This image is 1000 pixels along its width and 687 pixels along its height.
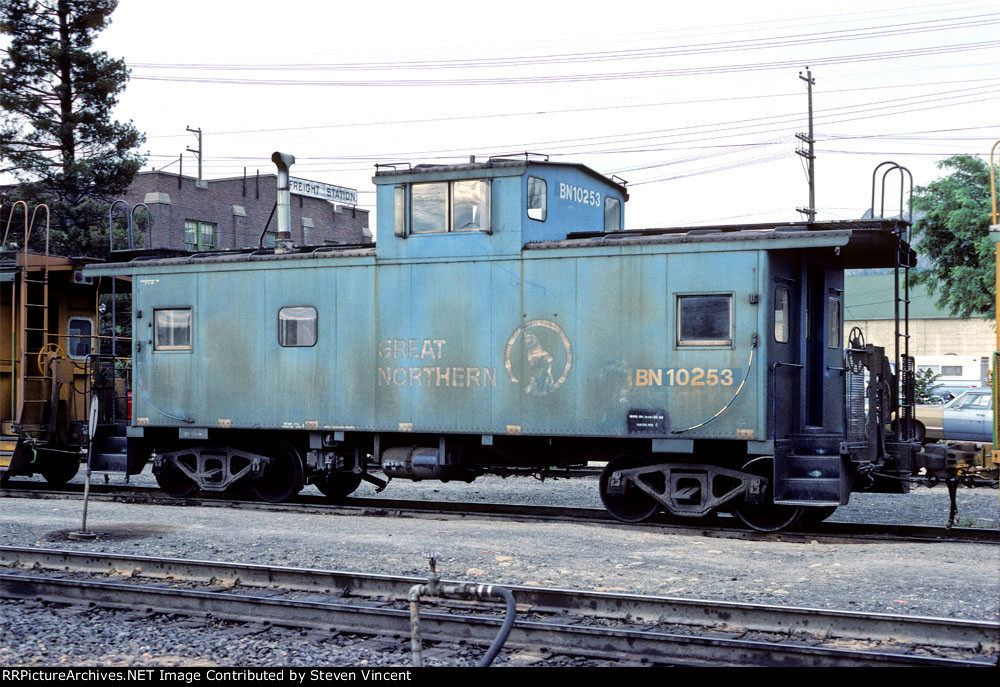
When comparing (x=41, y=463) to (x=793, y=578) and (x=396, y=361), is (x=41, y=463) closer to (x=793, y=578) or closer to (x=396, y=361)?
(x=396, y=361)

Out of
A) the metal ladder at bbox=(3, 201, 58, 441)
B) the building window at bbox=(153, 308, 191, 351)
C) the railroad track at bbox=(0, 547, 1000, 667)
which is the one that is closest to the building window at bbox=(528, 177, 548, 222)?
the building window at bbox=(153, 308, 191, 351)

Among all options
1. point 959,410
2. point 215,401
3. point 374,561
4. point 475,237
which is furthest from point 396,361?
point 959,410

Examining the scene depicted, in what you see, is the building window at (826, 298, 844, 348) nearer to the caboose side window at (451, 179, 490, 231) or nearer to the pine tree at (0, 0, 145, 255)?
the caboose side window at (451, 179, 490, 231)

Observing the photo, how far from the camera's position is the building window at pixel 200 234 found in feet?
155

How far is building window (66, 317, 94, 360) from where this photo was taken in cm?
1784

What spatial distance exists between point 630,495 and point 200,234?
3850cm

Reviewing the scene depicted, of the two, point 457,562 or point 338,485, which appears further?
point 338,485

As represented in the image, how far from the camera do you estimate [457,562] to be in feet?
32.9

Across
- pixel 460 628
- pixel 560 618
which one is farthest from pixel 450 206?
pixel 460 628

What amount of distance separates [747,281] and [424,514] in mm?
4969

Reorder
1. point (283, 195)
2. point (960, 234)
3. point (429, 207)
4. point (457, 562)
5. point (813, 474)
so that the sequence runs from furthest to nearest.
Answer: point (960, 234)
point (283, 195)
point (429, 207)
point (813, 474)
point (457, 562)

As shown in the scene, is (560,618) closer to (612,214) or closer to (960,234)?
(612,214)

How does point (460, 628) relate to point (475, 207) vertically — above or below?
below

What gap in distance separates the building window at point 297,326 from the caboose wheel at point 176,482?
9.33ft
